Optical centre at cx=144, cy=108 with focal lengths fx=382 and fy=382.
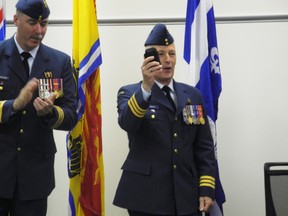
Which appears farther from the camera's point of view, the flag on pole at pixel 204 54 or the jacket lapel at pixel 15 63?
the flag on pole at pixel 204 54

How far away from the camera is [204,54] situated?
213 cm

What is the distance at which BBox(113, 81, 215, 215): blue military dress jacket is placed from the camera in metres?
1.50

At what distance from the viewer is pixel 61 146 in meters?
2.50

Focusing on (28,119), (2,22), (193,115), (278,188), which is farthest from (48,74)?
(278,188)

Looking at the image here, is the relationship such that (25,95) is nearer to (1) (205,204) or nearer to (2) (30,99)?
(2) (30,99)

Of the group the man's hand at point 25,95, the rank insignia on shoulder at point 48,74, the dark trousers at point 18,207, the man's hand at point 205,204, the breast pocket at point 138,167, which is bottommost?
the man's hand at point 205,204

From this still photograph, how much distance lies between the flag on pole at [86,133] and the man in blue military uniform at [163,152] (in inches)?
19.0

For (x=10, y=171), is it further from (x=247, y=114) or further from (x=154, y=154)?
(x=247, y=114)

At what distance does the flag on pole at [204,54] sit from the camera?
210 centimetres

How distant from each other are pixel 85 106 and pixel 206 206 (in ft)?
2.89

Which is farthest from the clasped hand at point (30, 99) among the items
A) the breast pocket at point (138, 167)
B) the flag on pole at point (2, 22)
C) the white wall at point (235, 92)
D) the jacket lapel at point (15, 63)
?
the white wall at point (235, 92)

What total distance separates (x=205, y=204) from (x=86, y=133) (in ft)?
2.65

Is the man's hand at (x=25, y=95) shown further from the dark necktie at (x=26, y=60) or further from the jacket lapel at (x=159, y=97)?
the jacket lapel at (x=159, y=97)

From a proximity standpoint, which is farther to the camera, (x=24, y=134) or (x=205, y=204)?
(x=205, y=204)
